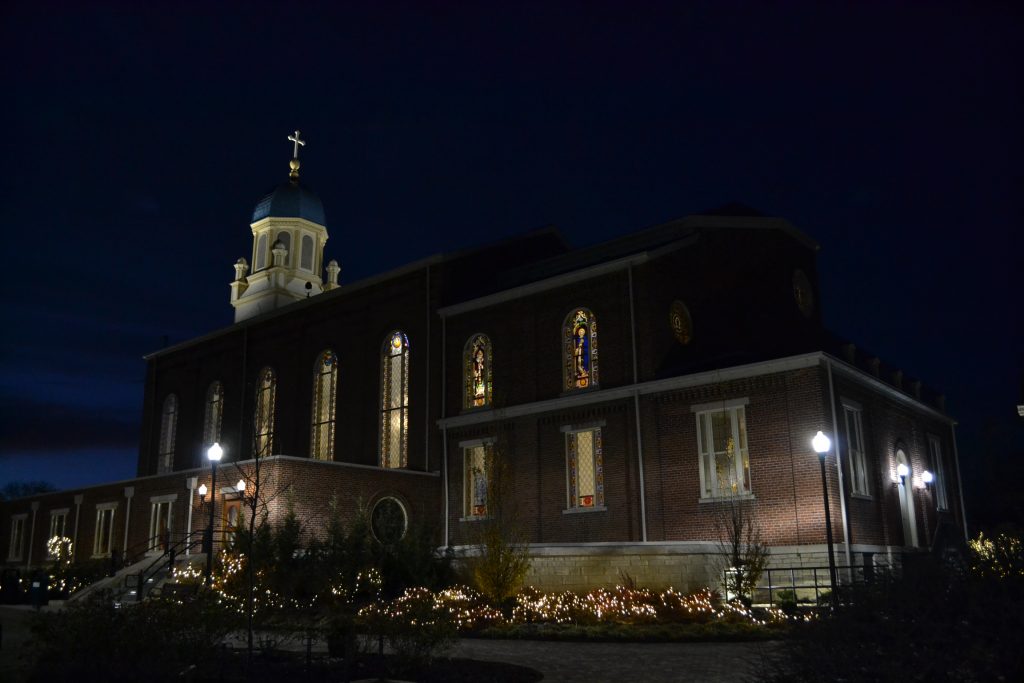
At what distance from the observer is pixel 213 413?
45375mm

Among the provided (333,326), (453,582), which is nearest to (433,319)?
(333,326)

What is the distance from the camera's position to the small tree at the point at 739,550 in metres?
21.7

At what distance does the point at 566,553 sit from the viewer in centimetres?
2427

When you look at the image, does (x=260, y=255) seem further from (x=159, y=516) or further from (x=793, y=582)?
(x=793, y=582)

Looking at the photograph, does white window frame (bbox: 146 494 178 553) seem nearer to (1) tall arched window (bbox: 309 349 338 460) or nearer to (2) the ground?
(1) tall arched window (bbox: 309 349 338 460)

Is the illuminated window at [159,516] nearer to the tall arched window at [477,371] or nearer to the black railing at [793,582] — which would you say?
the tall arched window at [477,371]

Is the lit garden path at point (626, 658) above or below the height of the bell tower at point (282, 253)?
below

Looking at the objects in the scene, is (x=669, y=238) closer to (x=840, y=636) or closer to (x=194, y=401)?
(x=840, y=636)

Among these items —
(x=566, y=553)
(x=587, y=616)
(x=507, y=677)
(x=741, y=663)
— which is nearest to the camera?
(x=507, y=677)

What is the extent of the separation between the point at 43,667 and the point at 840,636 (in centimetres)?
1088

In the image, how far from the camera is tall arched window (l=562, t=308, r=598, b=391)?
30256mm

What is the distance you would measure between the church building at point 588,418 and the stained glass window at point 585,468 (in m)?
0.06

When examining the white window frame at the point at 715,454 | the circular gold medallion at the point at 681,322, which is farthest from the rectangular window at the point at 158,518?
the white window frame at the point at 715,454

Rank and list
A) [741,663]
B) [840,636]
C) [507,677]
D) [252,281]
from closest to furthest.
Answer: [840,636]
[507,677]
[741,663]
[252,281]
